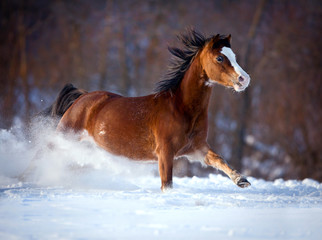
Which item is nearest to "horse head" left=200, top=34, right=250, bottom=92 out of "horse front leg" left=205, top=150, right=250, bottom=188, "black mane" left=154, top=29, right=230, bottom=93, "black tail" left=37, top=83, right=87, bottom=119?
"black mane" left=154, top=29, right=230, bottom=93

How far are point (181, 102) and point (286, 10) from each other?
12613 mm

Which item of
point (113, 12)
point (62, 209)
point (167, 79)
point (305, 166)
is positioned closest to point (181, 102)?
point (167, 79)

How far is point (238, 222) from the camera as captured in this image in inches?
143

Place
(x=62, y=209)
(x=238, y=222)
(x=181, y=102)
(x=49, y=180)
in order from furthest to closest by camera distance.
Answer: (x=49, y=180) → (x=181, y=102) → (x=62, y=209) → (x=238, y=222)

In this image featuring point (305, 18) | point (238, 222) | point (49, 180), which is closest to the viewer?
point (238, 222)

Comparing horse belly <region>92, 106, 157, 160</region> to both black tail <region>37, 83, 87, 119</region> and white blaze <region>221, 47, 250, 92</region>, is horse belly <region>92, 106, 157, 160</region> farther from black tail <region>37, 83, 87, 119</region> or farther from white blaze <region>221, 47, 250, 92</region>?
white blaze <region>221, 47, 250, 92</region>

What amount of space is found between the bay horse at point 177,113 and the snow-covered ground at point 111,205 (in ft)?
1.38

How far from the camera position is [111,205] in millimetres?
4160

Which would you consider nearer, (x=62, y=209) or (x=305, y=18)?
(x=62, y=209)

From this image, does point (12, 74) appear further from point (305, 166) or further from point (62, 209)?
point (62, 209)

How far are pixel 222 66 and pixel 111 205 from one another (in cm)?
226

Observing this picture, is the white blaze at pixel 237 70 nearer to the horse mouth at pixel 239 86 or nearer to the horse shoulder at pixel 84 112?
the horse mouth at pixel 239 86

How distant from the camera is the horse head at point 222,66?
5.21m

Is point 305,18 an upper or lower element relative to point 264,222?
upper
